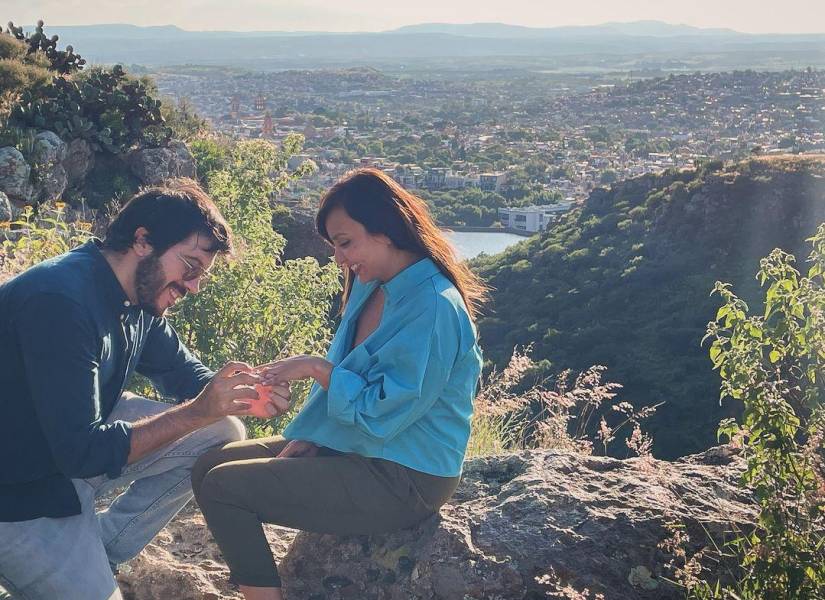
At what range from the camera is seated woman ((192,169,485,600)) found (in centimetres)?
274

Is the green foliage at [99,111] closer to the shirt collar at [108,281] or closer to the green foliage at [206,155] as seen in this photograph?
the green foliage at [206,155]

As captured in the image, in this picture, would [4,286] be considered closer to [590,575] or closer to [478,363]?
[478,363]

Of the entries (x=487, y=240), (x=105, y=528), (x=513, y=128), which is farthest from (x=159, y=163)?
(x=513, y=128)

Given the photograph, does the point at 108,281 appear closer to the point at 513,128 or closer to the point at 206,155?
the point at 206,155

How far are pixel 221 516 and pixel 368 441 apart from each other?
0.47m

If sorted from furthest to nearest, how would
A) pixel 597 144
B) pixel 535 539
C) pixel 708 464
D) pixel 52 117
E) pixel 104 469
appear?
1. pixel 597 144
2. pixel 52 117
3. pixel 708 464
4. pixel 535 539
5. pixel 104 469

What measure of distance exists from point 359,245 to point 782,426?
1.33 meters

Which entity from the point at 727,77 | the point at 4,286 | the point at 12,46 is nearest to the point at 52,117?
the point at 12,46

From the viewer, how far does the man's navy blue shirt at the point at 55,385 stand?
2.53 m

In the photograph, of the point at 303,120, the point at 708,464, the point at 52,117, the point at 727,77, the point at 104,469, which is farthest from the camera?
the point at 727,77

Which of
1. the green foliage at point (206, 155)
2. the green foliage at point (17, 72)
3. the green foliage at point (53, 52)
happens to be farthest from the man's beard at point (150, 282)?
the green foliage at point (53, 52)

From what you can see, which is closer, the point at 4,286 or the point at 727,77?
the point at 4,286

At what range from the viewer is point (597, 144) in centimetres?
5803

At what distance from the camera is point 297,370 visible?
2900 mm
